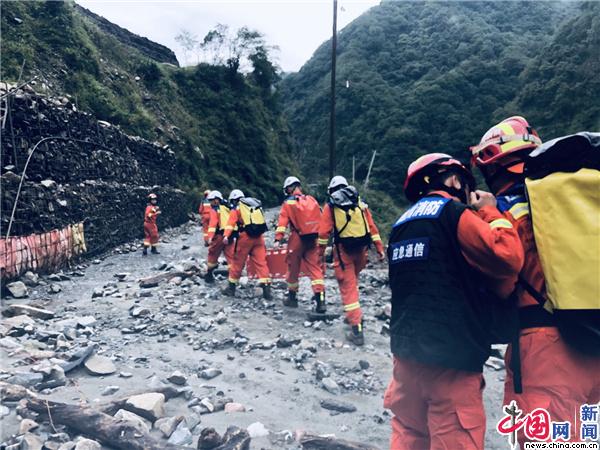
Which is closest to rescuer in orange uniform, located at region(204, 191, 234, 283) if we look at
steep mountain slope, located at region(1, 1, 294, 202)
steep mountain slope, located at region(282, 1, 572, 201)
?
steep mountain slope, located at region(1, 1, 294, 202)

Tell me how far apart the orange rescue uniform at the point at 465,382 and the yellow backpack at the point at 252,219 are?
530 centimetres

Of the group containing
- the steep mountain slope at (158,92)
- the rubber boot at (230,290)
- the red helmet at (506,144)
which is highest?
the steep mountain slope at (158,92)

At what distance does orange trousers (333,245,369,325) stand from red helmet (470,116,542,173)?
3499 millimetres

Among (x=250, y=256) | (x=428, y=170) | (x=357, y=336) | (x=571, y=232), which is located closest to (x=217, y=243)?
(x=250, y=256)

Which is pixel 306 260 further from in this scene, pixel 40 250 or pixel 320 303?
pixel 40 250

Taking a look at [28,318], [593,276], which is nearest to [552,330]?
[593,276]

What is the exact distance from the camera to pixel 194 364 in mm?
4762

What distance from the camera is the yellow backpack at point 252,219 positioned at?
7258mm

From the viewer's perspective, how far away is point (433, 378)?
79.7 inches

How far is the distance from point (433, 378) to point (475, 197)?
32.6 inches

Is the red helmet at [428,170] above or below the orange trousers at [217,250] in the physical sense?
above

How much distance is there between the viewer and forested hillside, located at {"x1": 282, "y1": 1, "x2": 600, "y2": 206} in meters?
32.9

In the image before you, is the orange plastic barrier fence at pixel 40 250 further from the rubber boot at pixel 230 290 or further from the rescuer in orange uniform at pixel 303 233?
the rescuer in orange uniform at pixel 303 233

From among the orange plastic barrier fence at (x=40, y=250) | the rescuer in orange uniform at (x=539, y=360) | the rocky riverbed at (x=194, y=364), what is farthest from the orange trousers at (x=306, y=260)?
the rescuer in orange uniform at (x=539, y=360)
